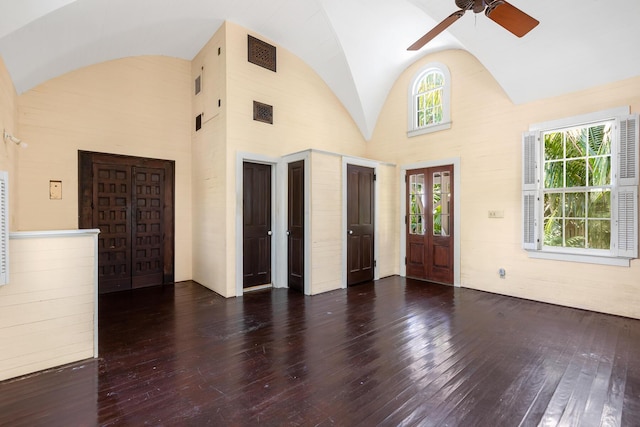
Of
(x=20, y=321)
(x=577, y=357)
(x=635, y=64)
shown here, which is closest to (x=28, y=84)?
(x=20, y=321)

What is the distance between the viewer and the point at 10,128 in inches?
146

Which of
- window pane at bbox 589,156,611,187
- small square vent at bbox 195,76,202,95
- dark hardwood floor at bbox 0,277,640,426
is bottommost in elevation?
dark hardwood floor at bbox 0,277,640,426

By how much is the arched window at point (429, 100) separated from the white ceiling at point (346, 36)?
0.39 meters

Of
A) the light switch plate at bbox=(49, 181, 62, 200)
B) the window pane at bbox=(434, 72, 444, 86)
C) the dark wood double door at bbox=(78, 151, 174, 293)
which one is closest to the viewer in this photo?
the light switch plate at bbox=(49, 181, 62, 200)

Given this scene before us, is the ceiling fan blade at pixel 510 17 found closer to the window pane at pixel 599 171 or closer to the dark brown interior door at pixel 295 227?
the window pane at pixel 599 171

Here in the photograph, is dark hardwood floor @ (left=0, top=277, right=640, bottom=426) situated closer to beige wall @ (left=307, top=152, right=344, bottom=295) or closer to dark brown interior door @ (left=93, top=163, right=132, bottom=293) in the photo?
beige wall @ (left=307, top=152, right=344, bottom=295)

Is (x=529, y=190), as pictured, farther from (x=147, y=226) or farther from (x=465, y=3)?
(x=147, y=226)

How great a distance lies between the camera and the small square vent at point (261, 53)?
503 cm

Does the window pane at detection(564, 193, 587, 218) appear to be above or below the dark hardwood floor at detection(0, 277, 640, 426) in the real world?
above

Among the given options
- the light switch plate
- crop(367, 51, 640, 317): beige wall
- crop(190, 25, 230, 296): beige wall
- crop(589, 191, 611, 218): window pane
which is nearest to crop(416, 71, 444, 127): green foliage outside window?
crop(367, 51, 640, 317): beige wall

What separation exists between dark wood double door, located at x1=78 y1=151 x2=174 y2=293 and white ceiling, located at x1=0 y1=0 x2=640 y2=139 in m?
1.51

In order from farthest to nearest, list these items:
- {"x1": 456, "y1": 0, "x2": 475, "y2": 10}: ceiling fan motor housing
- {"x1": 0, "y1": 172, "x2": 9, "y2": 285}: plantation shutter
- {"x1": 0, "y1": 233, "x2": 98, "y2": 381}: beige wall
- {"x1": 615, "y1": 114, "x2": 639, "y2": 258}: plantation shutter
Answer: {"x1": 615, "y1": 114, "x2": 639, "y2": 258}: plantation shutter < {"x1": 456, "y1": 0, "x2": 475, "y2": 10}: ceiling fan motor housing < {"x1": 0, "y1": 233, "x2": 98, "y2": 381}: beige wall < {"x1": 0, "y1": 172, "x2": 9, "y2": 285}: plantation shutter

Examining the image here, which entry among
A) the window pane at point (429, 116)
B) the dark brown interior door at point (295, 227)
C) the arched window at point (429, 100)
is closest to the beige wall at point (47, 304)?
the dark brown interior door at point (295, 227)

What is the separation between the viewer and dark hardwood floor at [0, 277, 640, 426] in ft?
6.72
